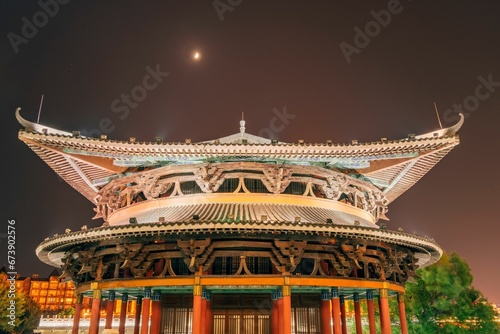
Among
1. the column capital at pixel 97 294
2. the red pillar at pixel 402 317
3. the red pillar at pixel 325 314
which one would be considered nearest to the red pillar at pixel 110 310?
the column capital at pixel 97 294

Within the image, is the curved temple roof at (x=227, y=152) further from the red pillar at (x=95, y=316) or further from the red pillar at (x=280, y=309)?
the red pillar at (x=95, y=316)

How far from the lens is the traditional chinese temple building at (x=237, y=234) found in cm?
1452

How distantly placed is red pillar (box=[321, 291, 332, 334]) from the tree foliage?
14.6m

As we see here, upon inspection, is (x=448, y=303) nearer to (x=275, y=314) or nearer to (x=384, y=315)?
(x=384, y=315)

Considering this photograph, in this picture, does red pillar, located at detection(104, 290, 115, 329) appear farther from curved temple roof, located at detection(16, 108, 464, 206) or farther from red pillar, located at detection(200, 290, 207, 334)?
curved temple roof, located at detection(16, 108, 464, 206)

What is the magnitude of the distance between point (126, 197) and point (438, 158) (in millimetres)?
14669

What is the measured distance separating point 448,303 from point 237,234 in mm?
20377

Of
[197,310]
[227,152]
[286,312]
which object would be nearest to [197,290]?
[197,310]

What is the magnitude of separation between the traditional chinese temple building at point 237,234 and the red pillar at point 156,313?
40 millimetres

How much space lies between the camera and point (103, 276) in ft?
52.7

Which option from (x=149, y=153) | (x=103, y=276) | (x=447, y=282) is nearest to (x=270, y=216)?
(x=149, y=153)

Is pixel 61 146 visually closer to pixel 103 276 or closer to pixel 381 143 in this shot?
pixel 103 276

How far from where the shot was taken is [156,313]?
16594mm

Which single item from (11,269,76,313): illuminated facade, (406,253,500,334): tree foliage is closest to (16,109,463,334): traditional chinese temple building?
(406,253,500,334): tree foliage
